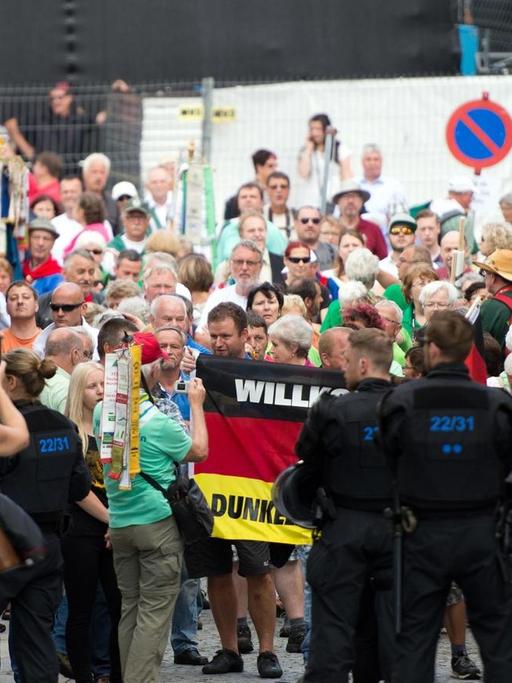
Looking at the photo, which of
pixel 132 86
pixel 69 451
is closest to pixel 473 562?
pixel 69 451

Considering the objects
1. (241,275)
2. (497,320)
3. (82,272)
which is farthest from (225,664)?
(82,272)

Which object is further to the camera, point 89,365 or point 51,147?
point 51,147

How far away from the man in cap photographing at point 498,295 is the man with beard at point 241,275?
6.02ft

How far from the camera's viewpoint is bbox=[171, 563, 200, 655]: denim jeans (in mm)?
10000

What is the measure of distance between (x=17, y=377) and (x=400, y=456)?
1.96 meters

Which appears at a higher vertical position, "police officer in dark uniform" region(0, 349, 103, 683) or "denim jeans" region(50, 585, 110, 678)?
"police officer in dark uniform" region(0, 349, 103, 683)

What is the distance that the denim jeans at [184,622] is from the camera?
10.0 m

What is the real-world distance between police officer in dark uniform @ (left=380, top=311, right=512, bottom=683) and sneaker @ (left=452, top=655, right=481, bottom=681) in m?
2.02

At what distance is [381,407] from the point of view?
7.61m

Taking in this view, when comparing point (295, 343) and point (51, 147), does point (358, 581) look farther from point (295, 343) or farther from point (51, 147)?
point (51, 147)

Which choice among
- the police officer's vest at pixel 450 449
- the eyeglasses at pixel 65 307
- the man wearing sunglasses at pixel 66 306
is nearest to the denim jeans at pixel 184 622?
the man wearing sunglasses at pixel 66 306

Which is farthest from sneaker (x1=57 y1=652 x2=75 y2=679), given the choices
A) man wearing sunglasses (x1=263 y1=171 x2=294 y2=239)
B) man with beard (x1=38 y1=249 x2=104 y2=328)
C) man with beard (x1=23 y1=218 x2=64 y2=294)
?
man wearing sunglasses (x1=263 y1=171 x2=294 y2=239)

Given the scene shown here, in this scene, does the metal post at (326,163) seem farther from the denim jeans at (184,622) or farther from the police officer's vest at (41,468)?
the police officer's vest at (41,468)

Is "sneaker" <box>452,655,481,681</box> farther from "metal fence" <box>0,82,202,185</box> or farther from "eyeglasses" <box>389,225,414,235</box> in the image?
"metal fence" <box>0,82,202,185</box>
